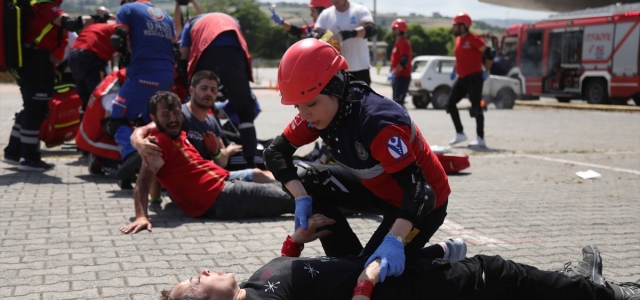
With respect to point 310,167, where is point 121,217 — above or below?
below

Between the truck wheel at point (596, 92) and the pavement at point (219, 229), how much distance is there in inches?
602

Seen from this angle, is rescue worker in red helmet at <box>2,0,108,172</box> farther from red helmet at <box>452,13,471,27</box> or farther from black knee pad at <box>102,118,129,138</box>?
red helmet at <box>452,13,471,27</box>

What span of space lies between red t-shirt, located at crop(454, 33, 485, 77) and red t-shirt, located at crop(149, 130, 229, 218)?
20.7 feet

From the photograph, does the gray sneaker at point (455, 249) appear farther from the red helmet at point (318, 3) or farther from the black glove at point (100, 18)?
the red helmet at point (318, 3)

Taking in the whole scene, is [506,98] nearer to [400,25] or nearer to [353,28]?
[400,25]

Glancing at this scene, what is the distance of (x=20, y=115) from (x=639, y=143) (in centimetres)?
926

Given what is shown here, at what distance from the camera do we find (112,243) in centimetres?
497

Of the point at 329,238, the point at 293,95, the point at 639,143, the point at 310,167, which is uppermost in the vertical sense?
the point at 293,95

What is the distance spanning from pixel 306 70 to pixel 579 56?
23.8 metres

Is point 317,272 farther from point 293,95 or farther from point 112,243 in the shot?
point 112,243

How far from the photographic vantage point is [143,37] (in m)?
7.59

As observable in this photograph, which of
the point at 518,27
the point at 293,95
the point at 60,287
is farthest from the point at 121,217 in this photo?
the point at 518,27

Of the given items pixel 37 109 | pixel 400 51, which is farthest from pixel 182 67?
pixel 400 51

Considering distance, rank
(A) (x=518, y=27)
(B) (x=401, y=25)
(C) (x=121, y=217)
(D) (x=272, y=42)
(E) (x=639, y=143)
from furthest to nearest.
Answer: (D) (x=272, y=42) < (A) (x=518, y=27) < (B) (x=401, y=25) < (E) (x=639, y=143) < (C) (x=121, y=217)
